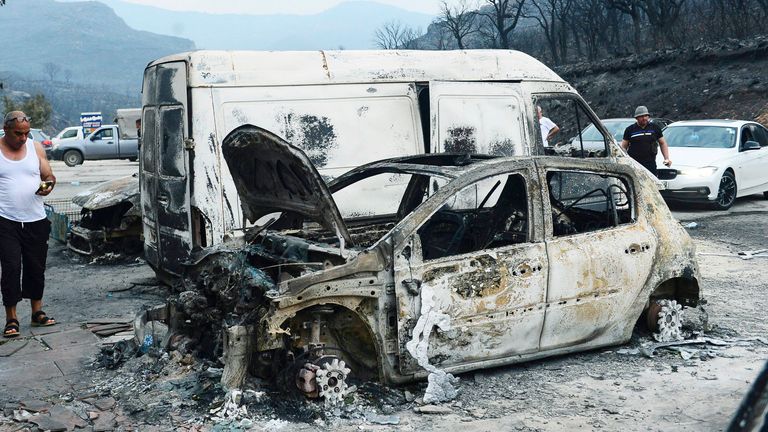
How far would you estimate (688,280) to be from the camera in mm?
5805

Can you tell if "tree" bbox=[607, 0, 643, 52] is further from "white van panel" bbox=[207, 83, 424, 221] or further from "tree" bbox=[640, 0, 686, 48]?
"white van panel" bbox=[207, 83, 424, 221]

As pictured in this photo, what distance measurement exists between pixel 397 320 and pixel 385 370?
1.14 feet

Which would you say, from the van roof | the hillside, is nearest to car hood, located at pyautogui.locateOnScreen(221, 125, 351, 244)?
the van roof

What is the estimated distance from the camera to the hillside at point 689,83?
24.0m

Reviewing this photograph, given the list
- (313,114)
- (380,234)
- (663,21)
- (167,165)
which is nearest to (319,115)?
(313,114)

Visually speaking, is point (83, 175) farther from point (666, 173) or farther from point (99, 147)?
point (666, 173)

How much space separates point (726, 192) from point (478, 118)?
23.1ft

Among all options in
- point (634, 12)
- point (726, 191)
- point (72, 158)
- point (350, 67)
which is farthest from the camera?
point (634, 12)

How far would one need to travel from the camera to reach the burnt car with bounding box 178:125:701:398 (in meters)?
4.63

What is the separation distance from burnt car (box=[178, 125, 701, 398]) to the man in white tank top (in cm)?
195

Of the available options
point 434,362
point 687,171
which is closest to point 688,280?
point 434,362

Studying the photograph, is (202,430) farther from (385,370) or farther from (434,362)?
(434,362)

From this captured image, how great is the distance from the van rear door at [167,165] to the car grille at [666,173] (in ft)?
28.6

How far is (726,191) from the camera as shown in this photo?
13039mm
